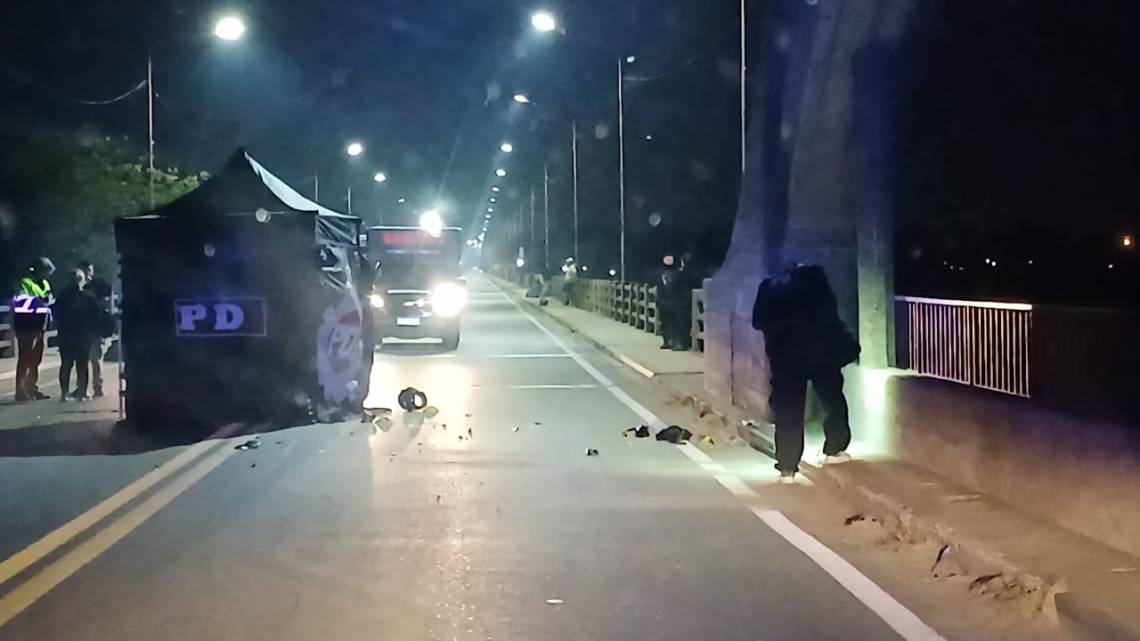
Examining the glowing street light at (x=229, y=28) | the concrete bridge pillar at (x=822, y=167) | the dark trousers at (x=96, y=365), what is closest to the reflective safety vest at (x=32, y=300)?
the dark trousers at (x=96, y=365)

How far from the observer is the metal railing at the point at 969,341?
1013 cm

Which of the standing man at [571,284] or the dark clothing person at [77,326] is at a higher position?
the standing man at [571,284]

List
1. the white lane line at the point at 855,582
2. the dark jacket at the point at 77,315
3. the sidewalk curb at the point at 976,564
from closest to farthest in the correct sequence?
1. the sidewalk curb at the point at 976,564
2. the white lane line at the point at 855,582
3. the dark jacket at the point at 77,315

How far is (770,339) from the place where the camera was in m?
11.8

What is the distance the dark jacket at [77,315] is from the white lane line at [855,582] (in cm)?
1175

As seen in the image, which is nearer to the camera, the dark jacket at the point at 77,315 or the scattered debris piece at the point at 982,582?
the scattered debris piece at the point at 982,582

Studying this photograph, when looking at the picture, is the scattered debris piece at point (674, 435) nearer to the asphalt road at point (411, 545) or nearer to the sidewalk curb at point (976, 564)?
the asphalt road at point (411, 545)

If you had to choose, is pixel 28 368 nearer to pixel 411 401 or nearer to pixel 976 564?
pixel 411 401

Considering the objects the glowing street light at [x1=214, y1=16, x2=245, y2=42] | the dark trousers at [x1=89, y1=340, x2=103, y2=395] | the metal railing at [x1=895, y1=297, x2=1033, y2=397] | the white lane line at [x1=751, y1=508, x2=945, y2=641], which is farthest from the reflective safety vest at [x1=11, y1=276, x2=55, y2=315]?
the white lane line at [x1=751, y1=508, x2=945, y2=641]

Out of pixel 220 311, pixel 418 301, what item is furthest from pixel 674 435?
pixel 418 301

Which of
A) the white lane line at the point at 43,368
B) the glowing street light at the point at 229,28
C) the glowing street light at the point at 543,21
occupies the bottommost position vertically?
the white lane line at the point at 43,368

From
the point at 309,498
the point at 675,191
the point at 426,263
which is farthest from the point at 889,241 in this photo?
the point at 675,191

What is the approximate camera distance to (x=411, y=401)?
17891 mm

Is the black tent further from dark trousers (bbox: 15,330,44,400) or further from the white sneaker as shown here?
the white sneaker
